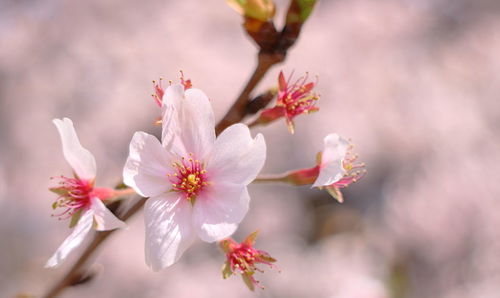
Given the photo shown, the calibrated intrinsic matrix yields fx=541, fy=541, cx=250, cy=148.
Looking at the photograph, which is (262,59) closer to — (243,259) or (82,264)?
(243,259)

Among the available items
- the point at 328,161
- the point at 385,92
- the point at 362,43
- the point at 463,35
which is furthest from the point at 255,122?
the point at 463,35

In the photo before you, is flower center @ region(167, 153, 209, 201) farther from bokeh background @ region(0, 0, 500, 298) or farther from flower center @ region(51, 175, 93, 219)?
bokeh background @ region(0, 0, 500, 298)

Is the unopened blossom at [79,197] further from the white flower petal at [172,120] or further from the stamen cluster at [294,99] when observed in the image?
the stamen cluster at [294,99]

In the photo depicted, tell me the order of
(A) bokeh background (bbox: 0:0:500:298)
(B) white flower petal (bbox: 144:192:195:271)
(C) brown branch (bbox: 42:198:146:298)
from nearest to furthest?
(B) white flower petal (bbox: 144:192:195:271) → (C) brown branch (bbox: 42:198:146:298) → (A) bokeh background (bbox: 0:0:500:298)

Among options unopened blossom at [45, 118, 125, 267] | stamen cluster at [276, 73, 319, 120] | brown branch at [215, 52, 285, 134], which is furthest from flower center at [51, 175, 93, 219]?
stamen cluster at [276, 73, 319, 120]

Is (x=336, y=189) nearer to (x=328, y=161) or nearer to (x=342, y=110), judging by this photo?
(x=328, y=161)

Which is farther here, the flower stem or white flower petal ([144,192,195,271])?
the flower stem
